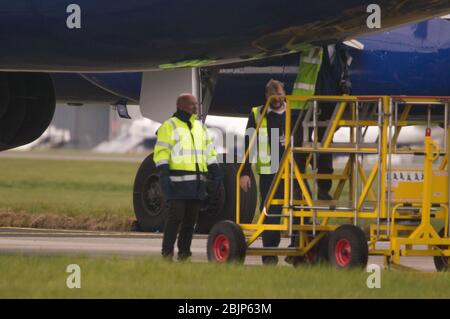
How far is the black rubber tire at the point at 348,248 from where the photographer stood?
12930 mm

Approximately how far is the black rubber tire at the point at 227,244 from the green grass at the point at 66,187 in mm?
9400

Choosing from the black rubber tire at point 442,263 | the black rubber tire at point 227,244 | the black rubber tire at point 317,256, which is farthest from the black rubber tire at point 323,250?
the black rubber tire at point 442,263

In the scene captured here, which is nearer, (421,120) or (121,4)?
(121,4)

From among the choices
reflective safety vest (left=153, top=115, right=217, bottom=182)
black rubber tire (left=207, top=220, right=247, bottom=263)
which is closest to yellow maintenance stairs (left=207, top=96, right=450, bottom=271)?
black rubber tire (left=207, top=220, right=247, bottom=263)

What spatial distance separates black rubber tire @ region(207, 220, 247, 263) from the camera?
13.7m

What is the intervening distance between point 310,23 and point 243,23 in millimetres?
664

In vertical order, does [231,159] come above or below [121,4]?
below

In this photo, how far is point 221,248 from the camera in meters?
14.0

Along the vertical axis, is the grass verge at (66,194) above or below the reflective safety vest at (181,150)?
below

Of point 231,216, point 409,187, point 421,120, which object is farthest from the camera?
point 421,120

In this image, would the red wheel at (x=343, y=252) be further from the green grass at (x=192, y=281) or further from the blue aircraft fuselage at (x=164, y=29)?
the blue aircraft fuselage at (x=164, y=29)

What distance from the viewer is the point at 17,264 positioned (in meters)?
12.8
